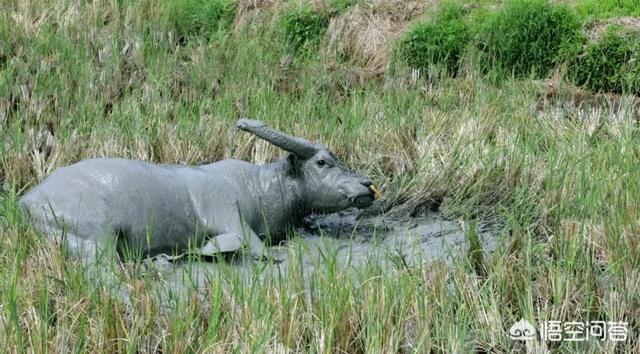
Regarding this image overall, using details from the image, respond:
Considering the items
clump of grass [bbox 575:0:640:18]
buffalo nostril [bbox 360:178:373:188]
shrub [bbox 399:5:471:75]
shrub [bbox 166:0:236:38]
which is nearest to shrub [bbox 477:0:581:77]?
clump of grass [bbox 575:0:640:18]

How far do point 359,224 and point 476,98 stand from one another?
7.88 feet

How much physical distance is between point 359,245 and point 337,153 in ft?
4.78

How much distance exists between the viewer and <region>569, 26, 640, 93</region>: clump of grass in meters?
7.77

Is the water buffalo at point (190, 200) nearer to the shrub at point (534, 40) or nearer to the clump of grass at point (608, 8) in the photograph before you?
the shrub at point (534, 40)

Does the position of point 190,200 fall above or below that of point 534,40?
above

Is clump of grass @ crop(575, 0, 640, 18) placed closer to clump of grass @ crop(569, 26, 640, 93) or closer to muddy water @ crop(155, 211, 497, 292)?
clump of grass @ crop(569, 26, 640, 93)

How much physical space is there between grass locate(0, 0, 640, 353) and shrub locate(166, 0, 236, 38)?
0.17 metres

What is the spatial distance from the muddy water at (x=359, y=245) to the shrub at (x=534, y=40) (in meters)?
3.20

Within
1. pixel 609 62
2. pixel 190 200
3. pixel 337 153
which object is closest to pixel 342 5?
pixel 609 62

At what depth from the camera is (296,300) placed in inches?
137

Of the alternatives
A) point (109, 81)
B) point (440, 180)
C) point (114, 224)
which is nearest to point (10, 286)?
point (114, 224)

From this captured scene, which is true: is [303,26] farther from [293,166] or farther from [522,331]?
[522,331]

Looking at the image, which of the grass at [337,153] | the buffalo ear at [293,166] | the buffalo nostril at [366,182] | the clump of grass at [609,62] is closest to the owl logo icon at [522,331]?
the grass at [337,153]

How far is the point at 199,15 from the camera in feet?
31.3
